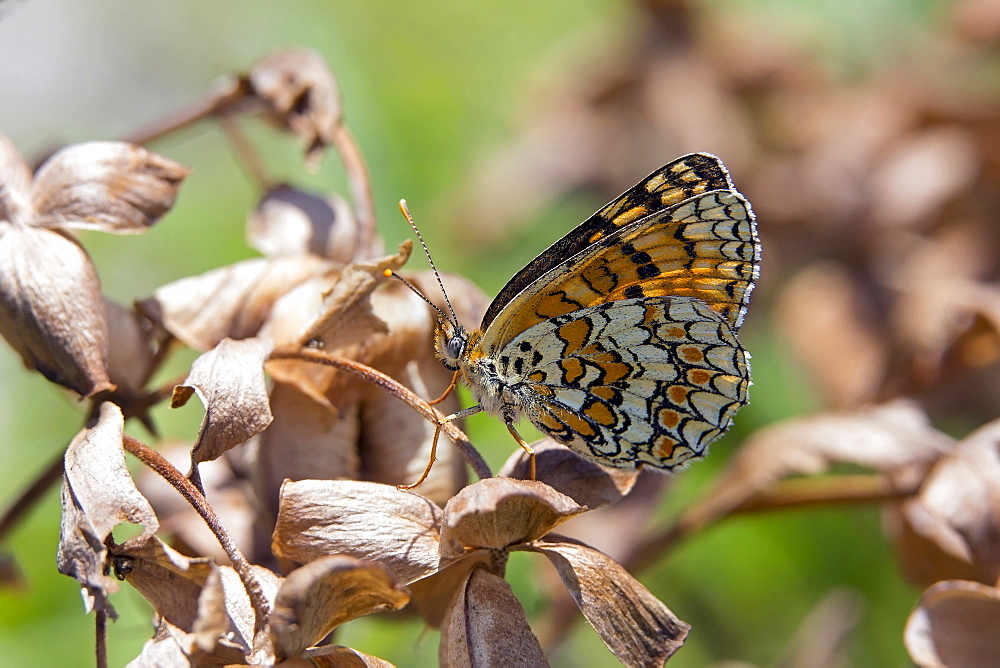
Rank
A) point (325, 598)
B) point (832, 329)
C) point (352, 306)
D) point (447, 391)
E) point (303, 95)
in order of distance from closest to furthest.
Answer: point (325, 598), point (352, 306), point (447, 391), point (303, 95), point (832, 329)

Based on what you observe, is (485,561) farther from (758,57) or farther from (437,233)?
(758,57)

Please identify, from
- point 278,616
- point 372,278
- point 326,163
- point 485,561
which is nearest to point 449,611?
point 485,561

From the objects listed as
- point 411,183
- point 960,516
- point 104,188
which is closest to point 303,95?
point 104,188

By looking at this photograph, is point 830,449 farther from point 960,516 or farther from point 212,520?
point 212,520

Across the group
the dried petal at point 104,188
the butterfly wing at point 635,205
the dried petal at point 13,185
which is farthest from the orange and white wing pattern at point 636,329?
the dried petal at point 13,185

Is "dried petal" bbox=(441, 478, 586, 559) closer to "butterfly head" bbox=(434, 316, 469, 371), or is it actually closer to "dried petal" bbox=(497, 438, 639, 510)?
"dried petal" bbox=(497, 438, 639, 510)

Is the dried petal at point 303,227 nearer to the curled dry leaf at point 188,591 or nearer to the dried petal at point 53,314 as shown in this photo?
the dried petal at point 53,314
